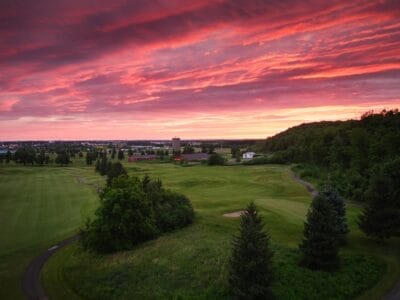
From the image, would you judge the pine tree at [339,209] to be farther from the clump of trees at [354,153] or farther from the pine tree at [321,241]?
the clump of trees at [354,153]

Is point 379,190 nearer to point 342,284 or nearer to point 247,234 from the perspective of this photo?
point 342,284

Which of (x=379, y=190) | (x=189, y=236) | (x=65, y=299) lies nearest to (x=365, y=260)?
(x=379, y=190)

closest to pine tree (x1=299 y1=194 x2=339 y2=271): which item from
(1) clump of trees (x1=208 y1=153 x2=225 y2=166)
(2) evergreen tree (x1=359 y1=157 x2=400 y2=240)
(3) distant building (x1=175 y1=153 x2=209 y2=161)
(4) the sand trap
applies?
(2) evergreen tree (x1=359 y1=157 x2=400 y2=240)

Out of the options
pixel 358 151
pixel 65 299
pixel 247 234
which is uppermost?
pixel 358 151

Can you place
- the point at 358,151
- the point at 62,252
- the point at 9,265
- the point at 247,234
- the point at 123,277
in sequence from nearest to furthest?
1. the point at 247,234
2. the point at 123,277
3. the point at 9,265
4. the point at 62,252
5. the point at 358,151

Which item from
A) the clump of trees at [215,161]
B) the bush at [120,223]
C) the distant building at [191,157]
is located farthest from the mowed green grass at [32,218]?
the distant building at [191,157]

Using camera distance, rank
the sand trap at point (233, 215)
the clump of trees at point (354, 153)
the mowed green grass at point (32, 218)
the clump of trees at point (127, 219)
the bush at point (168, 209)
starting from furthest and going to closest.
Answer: the clump of trees at point (354, 153) → the sand trap at point (233, 215) → the bush at point (168, 209) → the clump of trees at point (127, 219) → the mowed green grass at point (32, 218)
